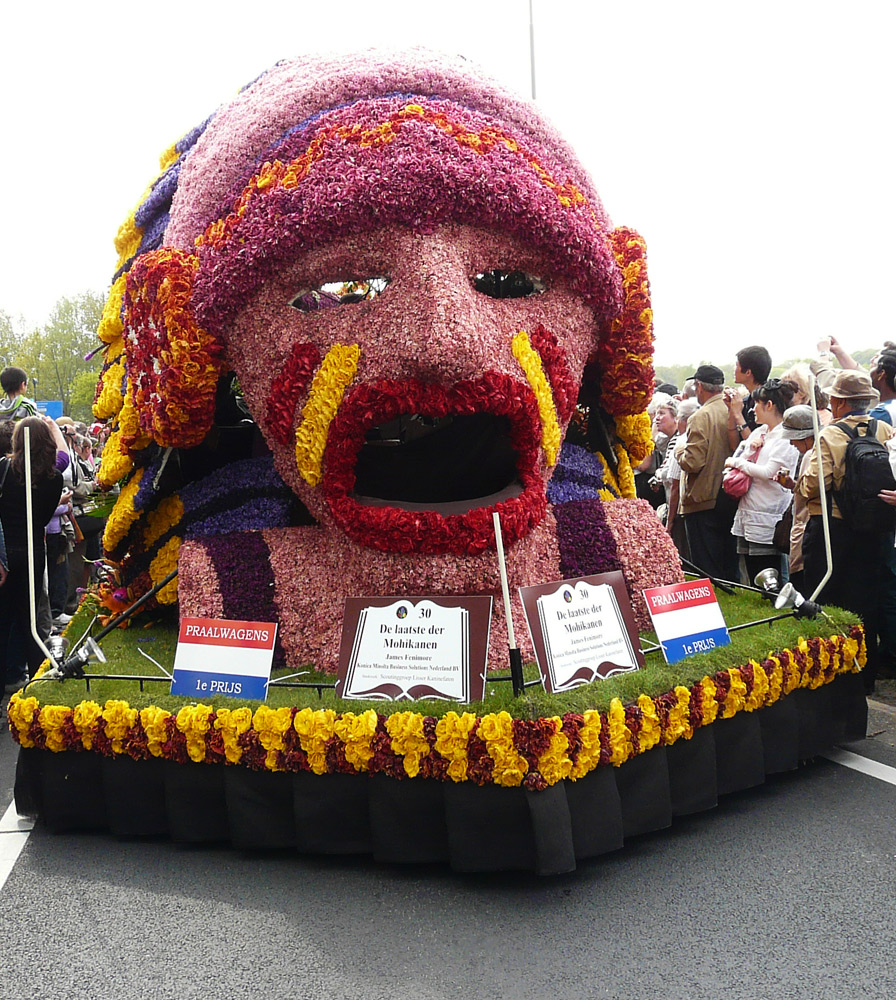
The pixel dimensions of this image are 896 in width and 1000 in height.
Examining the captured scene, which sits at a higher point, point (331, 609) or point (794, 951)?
point (331, 609)

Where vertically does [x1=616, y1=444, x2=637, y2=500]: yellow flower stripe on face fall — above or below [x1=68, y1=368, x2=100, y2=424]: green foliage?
above

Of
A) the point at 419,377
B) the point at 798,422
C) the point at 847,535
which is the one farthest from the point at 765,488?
the point at 419,377

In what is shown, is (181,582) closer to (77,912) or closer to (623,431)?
(77,912)

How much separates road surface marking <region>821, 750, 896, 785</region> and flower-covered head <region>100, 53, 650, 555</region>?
166cm

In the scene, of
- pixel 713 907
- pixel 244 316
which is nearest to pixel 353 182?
pixel 244 316

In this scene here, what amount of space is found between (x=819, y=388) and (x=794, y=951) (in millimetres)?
4190

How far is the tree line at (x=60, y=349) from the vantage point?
37219 mm

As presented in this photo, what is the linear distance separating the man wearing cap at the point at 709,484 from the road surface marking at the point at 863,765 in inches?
79.2

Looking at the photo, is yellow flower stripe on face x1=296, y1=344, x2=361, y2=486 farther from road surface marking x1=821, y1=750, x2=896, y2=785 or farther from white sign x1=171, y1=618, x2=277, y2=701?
road surface marking x1=821, y1=750, x2=896, y2=785

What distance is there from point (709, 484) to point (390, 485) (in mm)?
2815

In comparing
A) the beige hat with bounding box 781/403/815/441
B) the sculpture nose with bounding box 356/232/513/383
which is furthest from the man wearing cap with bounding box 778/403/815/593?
the sculpture nose with bounding box 356/232/513/383

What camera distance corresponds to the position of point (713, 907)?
2.75 metres

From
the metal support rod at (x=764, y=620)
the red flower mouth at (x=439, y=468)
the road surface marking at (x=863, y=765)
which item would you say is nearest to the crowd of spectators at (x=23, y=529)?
the red flower mouth at (x=439, y=468)

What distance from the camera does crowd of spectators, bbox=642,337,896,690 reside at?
4.63m
